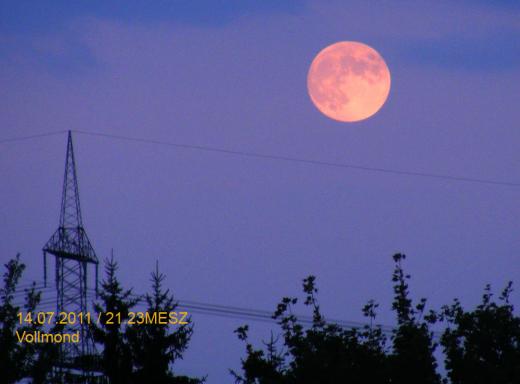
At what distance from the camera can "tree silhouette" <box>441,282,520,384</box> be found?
35.2 meters

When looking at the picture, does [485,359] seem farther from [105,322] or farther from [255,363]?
[105,322]

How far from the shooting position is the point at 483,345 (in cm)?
3622

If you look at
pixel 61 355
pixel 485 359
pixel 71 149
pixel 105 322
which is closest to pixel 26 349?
pixel 105 322

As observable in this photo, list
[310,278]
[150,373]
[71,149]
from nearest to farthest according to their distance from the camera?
[310,278] → [150,373] → [71,149]

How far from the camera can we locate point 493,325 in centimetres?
3619

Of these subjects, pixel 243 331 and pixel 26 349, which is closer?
pixel 243 331

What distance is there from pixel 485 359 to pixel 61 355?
2587cm

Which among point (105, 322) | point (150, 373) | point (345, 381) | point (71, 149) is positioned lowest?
point (345, 381)

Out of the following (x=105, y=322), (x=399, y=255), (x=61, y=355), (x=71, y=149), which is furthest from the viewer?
(x=71, y=149)

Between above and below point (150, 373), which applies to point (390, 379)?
below

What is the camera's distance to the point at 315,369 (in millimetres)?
35719

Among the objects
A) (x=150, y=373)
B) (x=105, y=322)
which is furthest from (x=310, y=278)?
(x=105, y=322)

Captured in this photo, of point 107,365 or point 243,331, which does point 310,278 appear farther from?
point 107,365

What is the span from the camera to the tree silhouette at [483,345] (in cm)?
3519
